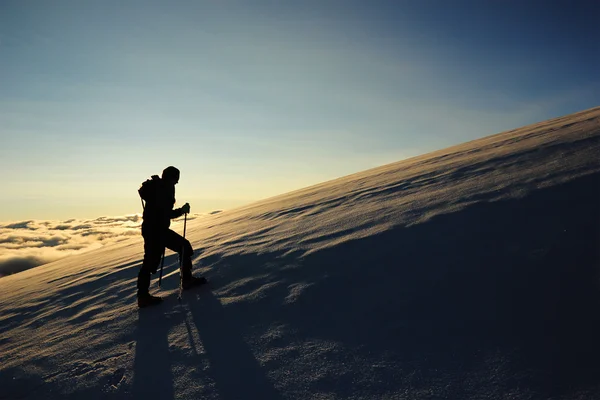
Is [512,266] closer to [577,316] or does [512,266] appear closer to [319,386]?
[577,316]

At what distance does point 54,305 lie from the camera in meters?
6.15

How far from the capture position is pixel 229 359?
3141mm

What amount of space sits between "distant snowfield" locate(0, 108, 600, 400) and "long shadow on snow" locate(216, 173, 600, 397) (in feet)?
0.05

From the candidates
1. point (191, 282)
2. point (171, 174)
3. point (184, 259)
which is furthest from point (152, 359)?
point (171, 174)

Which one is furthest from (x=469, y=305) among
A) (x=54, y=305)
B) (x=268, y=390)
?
(x=54, y=305)

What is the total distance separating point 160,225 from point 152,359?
7.10 ft

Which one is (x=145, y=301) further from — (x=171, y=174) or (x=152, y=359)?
(x=171, y=174)

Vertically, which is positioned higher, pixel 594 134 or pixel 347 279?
pixel 594 134

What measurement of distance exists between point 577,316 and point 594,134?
6.74 metres

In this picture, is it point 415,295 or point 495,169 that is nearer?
point 415,295

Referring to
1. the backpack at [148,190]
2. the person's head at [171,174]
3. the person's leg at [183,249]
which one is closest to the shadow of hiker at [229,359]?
the person's leg at [183,249]

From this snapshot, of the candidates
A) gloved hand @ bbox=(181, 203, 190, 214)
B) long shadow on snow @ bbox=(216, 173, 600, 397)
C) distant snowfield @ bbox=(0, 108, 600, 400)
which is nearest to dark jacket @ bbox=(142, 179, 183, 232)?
gloved hand @ bbox=(181, 203, 190, 214)

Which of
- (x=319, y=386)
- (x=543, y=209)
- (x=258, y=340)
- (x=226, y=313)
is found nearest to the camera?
(x=319, y=386)

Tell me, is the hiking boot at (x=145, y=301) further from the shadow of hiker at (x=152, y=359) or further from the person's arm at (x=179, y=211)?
the person's arm at (x=179, y=211)
